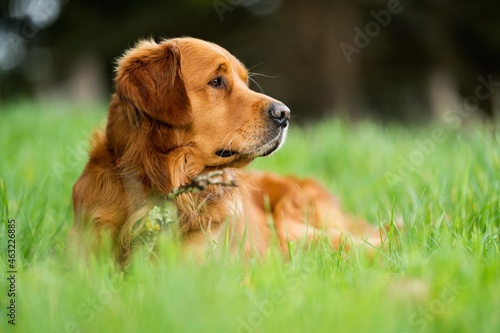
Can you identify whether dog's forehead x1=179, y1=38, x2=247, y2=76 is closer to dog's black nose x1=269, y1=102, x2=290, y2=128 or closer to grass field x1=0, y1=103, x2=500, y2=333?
dog's black nose x1=269, y1=102, x2=290, y2=128

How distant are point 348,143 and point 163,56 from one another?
9.32 ft

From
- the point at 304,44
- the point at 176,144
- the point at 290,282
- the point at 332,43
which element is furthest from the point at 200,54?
the point at 304,44

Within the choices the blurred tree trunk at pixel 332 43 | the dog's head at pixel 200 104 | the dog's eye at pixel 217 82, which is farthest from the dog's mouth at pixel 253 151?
the blurred tree trunk at pixel 332 43

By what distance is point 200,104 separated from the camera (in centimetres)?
279

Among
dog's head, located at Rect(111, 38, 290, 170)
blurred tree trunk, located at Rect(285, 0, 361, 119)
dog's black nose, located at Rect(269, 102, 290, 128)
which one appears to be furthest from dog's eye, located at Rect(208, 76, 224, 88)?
blurred tree trunk, located at Rect(285, 0, 361, 119)

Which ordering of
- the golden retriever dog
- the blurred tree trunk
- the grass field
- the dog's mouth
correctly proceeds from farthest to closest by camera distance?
the blurred tree trunk < the dog's mouth < the golden retriever dog < the grass field

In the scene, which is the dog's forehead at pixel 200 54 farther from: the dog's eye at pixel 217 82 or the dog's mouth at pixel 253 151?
the dog's mouth at pixel 253 151

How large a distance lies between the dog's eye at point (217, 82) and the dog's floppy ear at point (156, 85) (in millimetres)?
166

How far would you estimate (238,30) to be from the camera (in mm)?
13727

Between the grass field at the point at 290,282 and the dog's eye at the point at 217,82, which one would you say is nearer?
the grass field at the point at 290,282

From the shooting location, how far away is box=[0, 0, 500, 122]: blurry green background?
11.4 metres

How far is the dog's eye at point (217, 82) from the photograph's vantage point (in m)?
2.84

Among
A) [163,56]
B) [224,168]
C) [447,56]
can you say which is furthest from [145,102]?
[447,56]

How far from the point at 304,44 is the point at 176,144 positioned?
10.5 m
